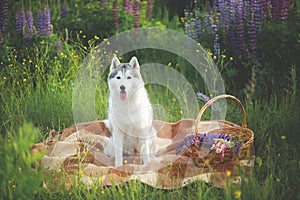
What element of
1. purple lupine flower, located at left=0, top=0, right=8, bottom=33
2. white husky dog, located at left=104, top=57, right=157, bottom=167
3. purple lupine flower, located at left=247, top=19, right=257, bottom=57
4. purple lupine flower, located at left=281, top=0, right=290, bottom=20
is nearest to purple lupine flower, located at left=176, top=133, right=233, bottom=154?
white husky dog, located at left=104, top=57, right=157, bottom=167

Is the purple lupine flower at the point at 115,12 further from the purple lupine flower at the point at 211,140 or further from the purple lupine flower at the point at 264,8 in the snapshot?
the purple lupine flower at the point at 211,140

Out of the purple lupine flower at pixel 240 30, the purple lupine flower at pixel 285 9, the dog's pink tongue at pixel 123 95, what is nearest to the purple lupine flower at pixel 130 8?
the purple lupine flower at pixel 240 30

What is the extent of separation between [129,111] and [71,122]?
1036 millimetres

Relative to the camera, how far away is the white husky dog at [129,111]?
11.2ft

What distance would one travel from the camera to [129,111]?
348 centimetres

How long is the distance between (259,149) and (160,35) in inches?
104

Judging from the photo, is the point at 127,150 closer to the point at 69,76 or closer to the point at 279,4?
the point at 69,76

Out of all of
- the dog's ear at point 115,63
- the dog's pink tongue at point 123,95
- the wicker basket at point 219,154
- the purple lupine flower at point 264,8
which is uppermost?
the purple lupine flower at point 264,8

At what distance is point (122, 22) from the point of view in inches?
236

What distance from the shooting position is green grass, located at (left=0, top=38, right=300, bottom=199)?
2432 mm

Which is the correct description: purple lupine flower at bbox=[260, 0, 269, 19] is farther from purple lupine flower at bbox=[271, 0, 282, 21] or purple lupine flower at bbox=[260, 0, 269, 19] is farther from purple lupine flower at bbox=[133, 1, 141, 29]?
purple lupine flower at bbox=[133, 1, 141, 29]

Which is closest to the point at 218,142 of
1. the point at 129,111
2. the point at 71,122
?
the point at 129,111

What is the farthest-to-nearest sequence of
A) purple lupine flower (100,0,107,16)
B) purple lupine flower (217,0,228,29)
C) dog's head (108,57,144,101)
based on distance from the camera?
purple lupine flower (100,0,107,16) < purple lupine flower (217,0,228,29) < dog's head (108,57,144,101)

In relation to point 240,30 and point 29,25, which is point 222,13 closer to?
point 240,30
